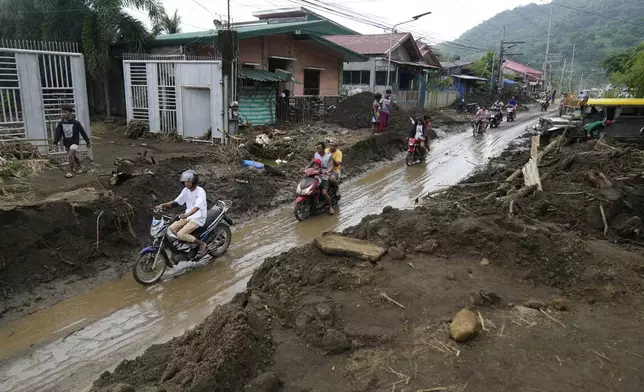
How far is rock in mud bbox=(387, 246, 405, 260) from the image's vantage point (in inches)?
228

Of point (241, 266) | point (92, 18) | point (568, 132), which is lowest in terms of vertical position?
point (241, 266)

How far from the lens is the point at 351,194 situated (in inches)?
490

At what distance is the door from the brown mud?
2.17 m

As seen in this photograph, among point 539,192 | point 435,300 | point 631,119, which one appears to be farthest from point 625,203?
point 631,119

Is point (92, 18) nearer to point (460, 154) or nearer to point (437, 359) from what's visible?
point (460, 154)

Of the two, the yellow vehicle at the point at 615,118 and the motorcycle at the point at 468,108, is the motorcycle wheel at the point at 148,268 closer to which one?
the yellow vehicle at the point at 615,118

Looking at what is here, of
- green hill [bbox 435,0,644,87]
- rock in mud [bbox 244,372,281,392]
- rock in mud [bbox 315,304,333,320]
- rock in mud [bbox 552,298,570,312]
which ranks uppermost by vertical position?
green hill [bbox 435,0,644,87]

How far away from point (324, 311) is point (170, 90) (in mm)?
14374

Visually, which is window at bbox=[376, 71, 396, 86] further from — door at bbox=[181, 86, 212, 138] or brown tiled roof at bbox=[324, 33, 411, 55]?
door at bbox=[181, 86, 212, 138]

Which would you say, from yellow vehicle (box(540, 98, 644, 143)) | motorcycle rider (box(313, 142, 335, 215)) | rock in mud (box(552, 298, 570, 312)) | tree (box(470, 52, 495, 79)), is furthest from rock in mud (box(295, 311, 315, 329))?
tree (box(470, 52, 495, 79))

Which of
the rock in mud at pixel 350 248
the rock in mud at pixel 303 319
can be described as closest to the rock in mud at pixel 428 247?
the rock in mud at pixel 350 248

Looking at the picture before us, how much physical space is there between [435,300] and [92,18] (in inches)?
854

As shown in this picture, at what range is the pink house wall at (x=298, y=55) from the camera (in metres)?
21.5

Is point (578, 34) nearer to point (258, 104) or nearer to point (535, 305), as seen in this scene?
point (258, 104)
